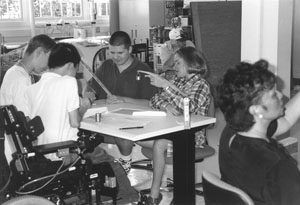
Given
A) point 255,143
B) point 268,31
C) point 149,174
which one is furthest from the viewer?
point 149,174

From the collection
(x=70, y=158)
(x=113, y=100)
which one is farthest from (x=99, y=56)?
(x=70, y=158)

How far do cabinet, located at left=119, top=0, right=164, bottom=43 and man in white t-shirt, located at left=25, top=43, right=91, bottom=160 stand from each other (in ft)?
17.8

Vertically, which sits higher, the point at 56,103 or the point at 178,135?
the point at 56,103

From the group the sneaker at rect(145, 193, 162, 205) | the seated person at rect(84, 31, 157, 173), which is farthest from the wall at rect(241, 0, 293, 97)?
the sneaker at rect(145, 193, 162, 205)

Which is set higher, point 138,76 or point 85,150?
point 138,76

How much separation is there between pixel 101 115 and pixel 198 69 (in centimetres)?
70

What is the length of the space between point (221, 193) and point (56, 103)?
1.29 m

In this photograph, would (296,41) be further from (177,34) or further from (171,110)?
(171,110)

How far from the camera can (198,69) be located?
2.97 m

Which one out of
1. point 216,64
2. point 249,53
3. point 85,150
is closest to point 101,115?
point 85,150

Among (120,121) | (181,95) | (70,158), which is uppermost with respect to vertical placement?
(181,95)

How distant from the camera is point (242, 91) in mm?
1633

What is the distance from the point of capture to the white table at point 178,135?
8.09ft

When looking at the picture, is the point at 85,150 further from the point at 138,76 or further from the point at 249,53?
the point at 249,53
